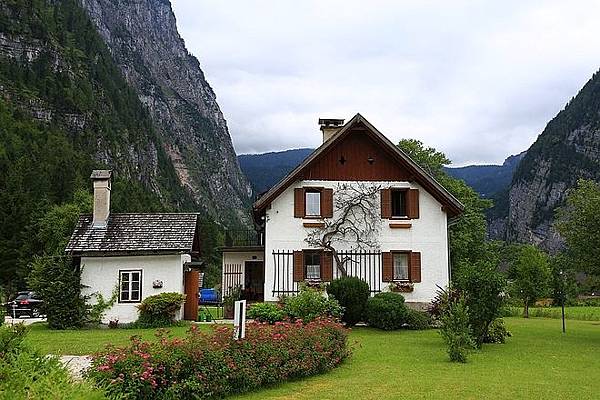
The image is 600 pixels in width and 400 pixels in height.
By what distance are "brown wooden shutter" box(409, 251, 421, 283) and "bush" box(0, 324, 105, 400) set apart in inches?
767

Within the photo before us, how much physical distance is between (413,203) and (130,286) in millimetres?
12522

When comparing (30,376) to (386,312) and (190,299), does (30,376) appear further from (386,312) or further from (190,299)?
(190,299)

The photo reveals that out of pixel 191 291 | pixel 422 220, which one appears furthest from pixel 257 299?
pixel 422 220

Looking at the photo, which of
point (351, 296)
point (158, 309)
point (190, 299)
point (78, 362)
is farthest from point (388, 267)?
point (78, 362)

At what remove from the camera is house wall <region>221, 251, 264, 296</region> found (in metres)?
32.8

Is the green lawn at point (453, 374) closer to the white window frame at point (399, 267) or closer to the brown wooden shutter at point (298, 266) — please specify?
the brown wooden shutter at point (298, 266)

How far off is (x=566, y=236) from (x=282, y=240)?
11.4m

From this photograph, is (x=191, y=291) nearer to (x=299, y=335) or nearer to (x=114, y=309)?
(x=114, y=309)

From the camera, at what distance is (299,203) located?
94.7 feet

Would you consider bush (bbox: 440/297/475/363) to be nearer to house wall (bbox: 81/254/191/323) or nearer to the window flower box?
the window flower box

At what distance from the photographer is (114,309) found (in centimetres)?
2750

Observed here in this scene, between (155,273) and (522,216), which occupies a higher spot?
(522,216)

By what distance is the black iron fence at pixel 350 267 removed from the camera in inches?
1116

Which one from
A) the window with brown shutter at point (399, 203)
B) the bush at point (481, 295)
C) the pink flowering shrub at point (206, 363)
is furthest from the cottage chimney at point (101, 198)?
the pink flowering shrub at point (206, 363)
